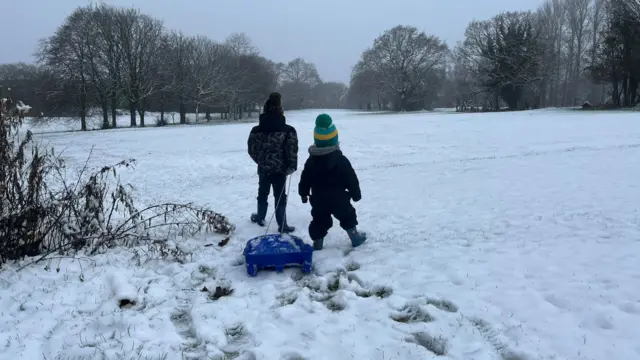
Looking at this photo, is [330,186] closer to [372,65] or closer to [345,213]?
[345,213]

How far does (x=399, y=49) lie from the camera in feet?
216

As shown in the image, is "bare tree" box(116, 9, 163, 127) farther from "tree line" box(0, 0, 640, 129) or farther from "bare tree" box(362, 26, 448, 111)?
"bare tree" box(362, 26, 448, 111)

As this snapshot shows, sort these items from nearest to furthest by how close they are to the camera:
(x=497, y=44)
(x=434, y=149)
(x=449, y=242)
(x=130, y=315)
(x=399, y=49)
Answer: (x=130, y=315) → (x=449, y=242) → (x=434, y=149) → (x=497, y=44) → (x=399, y=49)

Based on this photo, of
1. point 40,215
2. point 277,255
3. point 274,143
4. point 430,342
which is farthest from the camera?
point 274,143

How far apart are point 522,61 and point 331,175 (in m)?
47.7

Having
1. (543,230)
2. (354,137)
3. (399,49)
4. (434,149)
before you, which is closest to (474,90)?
(399,49)

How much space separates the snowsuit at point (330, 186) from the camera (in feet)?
17.4

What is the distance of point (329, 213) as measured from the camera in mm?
5391

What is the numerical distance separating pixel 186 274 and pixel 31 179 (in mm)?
2260

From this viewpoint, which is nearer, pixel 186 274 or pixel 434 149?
pixel 186 274

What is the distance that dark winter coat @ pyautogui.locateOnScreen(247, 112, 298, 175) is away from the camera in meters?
6.08

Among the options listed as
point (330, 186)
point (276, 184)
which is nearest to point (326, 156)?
point (330, 186)

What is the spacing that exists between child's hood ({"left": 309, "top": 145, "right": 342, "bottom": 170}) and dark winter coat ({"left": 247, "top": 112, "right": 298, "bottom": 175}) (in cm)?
83

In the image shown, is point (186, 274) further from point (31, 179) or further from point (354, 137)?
point (354, 137)
